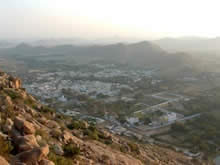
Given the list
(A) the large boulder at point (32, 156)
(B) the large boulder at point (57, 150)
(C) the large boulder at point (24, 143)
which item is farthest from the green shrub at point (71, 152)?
(A) the large boulder at point (32, 156)

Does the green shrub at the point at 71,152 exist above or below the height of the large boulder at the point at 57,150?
below

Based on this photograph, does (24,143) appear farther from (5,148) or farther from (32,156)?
(32,156)

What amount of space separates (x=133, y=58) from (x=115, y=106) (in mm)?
69235

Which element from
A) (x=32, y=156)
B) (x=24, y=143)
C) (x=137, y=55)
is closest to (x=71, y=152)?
(x=24, y=143)

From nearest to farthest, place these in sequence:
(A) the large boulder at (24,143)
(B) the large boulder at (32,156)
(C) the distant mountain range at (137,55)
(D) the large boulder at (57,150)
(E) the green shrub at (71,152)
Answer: (B) the large boulder at (32,156) < (A) the large boulder at (24,143) < (D) the large boulder at (57,150) < (E) the green shrub at (71,152) < (C) the distant mountain range at (137,55)

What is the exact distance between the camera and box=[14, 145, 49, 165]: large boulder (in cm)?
401

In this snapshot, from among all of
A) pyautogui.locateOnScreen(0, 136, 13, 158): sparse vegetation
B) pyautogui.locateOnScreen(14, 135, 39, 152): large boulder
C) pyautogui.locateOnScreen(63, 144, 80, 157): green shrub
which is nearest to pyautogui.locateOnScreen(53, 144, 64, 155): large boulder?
pyautogui.locateOnScreen(63, 144, 80, 157): green shrub

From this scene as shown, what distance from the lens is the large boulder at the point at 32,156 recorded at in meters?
4.01

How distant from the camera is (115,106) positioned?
109 feet

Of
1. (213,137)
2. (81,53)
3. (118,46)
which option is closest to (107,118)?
(213,137)

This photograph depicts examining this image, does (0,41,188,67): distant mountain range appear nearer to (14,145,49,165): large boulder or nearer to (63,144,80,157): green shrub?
(63,144,80,157): green shrub

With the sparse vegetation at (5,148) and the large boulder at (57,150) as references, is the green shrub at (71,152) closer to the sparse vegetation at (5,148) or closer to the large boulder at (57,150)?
the large boulder at (57,150)

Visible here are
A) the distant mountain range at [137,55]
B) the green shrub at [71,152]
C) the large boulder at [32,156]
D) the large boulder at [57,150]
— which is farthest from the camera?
the distant mountain range at [137,55]

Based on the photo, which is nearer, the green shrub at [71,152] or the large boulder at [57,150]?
the large boulder at [57,150]
